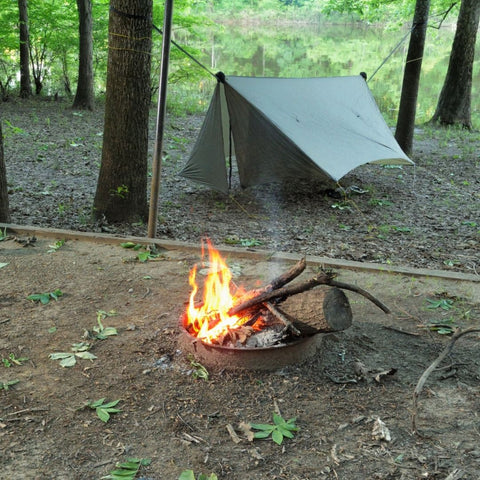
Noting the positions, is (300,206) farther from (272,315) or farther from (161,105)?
(272,315)

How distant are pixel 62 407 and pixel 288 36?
33.6m

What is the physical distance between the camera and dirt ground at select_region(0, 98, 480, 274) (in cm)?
504

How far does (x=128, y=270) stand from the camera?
3.88m

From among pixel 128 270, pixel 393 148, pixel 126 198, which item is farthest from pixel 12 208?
pixel 393 148

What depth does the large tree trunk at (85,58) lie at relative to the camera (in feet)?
35.9

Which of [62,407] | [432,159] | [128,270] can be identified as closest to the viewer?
[62,407]

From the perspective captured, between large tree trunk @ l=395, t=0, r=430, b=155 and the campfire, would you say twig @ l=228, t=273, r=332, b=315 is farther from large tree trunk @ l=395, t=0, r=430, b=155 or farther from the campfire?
large tree trunk @ l=395, t=0, r=430, b=155

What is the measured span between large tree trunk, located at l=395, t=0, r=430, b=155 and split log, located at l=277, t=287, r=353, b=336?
21.8 ft

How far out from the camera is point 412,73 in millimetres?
8344

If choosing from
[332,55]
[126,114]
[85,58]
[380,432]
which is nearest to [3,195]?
[126,114]

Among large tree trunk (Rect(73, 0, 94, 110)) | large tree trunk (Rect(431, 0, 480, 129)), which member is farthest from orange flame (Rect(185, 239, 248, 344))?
large tree trunk (Rect(431, 0, 480, 129))

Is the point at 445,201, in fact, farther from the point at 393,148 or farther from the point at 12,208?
the point at 12,208

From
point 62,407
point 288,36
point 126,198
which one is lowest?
point 62,407

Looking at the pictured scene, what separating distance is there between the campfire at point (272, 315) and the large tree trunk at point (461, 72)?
9955 mm
